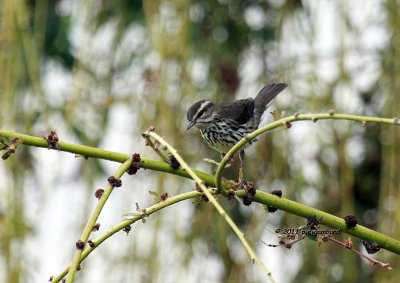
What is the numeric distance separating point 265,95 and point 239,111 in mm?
185

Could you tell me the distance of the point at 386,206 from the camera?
3.87m

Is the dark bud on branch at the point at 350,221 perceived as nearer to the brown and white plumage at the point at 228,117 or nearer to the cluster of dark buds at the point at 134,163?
the cluster of dark buds at the point at 134,163

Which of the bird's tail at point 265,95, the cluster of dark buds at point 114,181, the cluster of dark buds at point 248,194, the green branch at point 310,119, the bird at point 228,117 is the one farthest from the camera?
the bird's tail at point 265,95

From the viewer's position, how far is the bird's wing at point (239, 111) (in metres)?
3.75

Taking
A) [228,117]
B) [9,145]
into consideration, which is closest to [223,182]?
[9,145]

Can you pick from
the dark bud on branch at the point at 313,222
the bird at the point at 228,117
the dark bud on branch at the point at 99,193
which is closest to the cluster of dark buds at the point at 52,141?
the dark bud on branch at the point at 99,193

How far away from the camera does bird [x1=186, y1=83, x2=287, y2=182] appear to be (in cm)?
366

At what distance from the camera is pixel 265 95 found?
3932 mm

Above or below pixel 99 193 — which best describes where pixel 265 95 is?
above

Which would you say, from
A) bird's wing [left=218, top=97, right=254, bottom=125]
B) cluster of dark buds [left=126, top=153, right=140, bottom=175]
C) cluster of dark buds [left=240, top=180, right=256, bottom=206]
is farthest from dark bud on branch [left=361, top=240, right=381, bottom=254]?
bird's wing [left=218, top=97, right=254, bottom=125]

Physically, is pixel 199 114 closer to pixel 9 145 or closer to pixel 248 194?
pixel 248 194

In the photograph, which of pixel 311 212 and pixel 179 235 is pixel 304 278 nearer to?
pixel 179 235

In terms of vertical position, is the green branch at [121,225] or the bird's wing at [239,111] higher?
the bird's wing at [239,111]

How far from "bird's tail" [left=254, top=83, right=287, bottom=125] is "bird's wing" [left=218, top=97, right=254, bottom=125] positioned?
0.03 m
